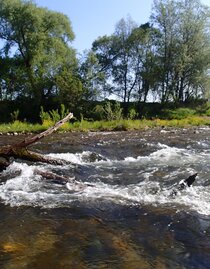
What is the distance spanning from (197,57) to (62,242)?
40.7 metres

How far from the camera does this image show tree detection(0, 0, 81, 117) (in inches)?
1626

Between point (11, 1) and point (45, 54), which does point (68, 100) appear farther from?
point (11, 1)

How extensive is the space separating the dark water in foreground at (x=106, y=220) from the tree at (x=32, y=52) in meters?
31.6

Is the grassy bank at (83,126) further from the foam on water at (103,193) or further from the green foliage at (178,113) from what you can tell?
the foam on water at (103,193)

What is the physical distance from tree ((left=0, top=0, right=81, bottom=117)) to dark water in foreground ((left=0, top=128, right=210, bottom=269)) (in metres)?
31.6

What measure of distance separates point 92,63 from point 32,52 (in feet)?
23.3

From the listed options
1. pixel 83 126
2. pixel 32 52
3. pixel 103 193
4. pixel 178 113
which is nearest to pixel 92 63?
pixel 32 52

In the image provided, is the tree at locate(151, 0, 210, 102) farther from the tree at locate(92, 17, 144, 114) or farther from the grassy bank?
the grassy bank

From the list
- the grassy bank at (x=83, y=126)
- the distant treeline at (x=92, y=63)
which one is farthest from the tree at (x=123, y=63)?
the grassy bank at (x=83, y=126)

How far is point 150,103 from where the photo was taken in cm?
4619

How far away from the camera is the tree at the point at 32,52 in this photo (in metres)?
41.3

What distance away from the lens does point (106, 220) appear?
6.30m

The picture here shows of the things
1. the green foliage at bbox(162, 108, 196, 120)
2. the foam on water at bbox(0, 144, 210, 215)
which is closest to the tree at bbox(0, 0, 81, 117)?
the green foliage at bbox(162, 108, 196, 120)

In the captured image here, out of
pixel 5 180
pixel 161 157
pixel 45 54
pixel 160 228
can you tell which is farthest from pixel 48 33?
pixel 160 228
